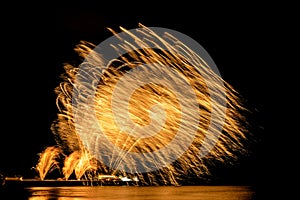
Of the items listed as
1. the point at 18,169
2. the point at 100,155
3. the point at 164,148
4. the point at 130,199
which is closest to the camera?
the point at 130,199

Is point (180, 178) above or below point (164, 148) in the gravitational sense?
below

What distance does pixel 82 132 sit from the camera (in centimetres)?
3048

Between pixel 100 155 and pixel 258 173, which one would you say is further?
pixel 258 173

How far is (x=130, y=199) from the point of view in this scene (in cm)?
2083

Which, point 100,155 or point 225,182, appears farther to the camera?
point 225,182

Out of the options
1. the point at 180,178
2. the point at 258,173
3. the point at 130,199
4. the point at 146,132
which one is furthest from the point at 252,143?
the point at 130,199

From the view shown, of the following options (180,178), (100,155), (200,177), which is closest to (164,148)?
(100,155)

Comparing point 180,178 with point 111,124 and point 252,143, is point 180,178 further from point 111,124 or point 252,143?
point 111,124

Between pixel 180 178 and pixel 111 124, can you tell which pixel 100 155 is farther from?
pixel 180 178

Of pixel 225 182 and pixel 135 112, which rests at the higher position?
pixel 135 112

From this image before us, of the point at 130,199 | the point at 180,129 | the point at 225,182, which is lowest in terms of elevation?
the point at 225,182

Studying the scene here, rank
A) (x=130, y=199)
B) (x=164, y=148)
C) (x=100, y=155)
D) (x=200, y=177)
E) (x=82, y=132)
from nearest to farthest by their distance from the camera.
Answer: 1. (x=130, y=199)
2. (x=164, y=148)
3. (x=82, y=132)
4. (x=100, y=155)
5. (x=200, y=177)

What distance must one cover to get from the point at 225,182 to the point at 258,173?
12.7 feet

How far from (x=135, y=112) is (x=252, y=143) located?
34.2 metres
